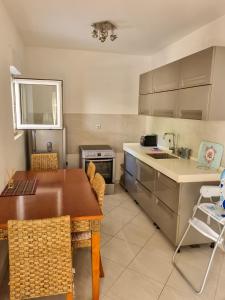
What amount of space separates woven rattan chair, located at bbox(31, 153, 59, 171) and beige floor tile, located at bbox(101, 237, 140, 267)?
1.21 metres

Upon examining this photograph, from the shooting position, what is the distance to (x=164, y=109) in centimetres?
317

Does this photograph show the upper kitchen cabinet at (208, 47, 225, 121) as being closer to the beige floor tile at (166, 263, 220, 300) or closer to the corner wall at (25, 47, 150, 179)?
the beige floor tile at (166, 263, 220, 300)

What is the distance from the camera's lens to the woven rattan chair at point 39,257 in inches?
54.0

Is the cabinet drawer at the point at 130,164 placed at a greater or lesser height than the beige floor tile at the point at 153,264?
greater

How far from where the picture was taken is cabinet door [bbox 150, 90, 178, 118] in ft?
9.53

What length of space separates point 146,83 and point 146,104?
34cm

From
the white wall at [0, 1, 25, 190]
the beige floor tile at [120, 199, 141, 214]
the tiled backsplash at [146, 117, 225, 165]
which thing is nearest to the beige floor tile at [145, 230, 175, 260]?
the beige floor tile at [120, 199, 141, 214]

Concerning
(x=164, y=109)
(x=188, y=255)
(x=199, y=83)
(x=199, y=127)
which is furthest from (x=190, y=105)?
(x=188, y=255)

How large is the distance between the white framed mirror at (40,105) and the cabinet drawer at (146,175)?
1268 millimetres

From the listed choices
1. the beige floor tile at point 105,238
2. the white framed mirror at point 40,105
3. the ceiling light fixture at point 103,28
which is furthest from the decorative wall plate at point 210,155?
the white framed mirror at point 40,105

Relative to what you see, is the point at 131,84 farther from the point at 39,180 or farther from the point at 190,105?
the point at 39,180

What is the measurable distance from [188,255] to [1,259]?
1.81 metres

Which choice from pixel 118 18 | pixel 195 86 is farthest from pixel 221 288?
pixel 118 18

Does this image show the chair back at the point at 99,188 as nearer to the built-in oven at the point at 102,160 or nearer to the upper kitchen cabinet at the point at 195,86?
the upper kitchen cabinet at the point at 195,86
